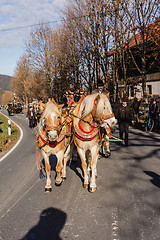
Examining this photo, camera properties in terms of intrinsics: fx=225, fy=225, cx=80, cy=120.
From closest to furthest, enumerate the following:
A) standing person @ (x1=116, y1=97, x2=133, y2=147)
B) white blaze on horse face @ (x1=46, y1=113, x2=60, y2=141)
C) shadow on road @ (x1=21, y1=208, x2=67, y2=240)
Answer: shadow on road @ (x1=21, y1=208, x2=67, y2=240) → white blaze on horse face @ (x1=46, y1=113, x2=60, y2=141) → standing person @ (x1=116, y1=97, x2=133, y2=147)

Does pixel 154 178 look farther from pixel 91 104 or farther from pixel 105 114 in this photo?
pixel 91 104

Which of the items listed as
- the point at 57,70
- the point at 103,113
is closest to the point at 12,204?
the point at 103,113

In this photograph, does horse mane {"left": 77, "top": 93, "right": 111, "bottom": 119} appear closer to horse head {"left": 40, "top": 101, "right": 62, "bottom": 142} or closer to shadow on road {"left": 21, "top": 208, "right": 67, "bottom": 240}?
horse head {"left": 40, "top": 101, "right": 62, "bottom": 142}

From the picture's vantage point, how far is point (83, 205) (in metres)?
4.50

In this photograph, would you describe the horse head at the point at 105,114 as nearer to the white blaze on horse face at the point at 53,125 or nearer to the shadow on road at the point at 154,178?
the white blaze on horse face at the point at 53,125

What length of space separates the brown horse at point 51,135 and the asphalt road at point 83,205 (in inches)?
24.8

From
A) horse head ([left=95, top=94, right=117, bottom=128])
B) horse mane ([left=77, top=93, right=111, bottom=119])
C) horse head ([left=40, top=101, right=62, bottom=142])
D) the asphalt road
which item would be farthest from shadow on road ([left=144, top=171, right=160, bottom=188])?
horse head ([left=40, top=101, right=62, bottom=142])

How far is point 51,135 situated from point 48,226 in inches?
68.7

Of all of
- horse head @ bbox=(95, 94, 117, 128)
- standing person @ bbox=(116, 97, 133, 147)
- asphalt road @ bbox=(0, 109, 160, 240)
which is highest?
horse head @ bbox=(95, 94, 117, 128)

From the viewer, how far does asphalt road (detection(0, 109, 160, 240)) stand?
140 inches

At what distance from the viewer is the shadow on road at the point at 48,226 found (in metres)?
3.49

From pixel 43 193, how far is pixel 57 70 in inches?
1207

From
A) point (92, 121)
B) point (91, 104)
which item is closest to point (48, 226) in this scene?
point (92, 121)

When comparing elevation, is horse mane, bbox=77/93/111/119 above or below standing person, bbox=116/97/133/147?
above
